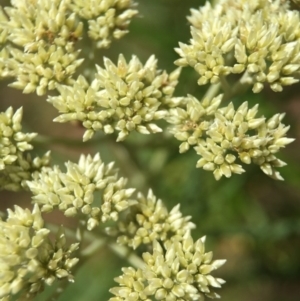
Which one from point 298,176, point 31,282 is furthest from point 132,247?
point 298,176

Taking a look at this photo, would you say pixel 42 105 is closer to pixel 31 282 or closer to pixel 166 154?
pixel 166 154

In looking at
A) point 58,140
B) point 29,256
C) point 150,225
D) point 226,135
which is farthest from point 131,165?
point 29,256

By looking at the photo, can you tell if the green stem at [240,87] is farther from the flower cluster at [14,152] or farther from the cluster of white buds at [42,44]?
the flower cluster at [14,152]

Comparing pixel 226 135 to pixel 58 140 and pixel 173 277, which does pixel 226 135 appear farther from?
pixel 58 140

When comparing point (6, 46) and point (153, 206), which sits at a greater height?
point (6, 46)

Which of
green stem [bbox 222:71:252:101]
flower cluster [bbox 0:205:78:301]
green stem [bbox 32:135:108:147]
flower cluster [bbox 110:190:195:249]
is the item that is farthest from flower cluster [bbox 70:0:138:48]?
flower cluster [bbox 0:205:78:301]
